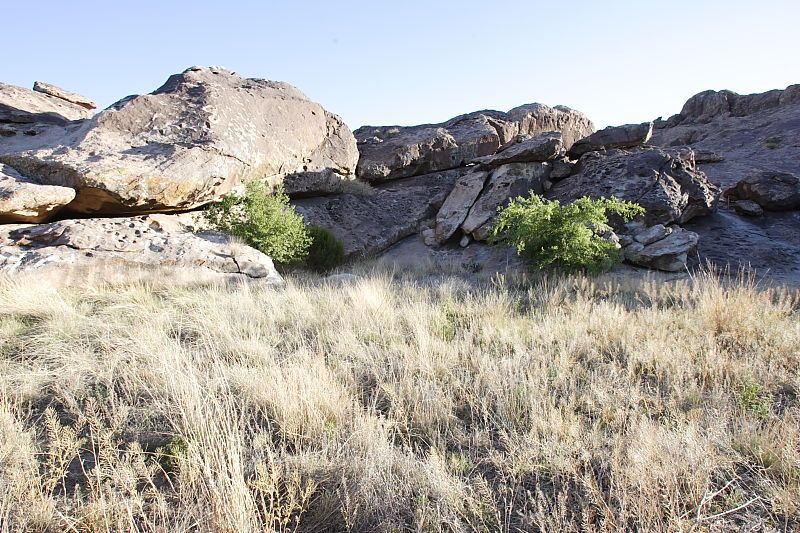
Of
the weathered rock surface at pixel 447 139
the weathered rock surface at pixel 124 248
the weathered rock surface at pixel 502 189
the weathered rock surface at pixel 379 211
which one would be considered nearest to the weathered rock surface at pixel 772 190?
the weathered rock surface at pixel 502 189

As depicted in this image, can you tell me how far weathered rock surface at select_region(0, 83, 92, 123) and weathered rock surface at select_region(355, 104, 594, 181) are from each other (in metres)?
8.58

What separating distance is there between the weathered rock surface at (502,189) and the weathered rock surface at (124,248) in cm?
581

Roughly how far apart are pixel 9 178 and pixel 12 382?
6.26 meters

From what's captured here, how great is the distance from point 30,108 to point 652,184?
15.9m

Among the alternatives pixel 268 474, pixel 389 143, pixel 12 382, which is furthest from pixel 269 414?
pixel 389 143

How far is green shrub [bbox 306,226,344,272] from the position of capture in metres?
11.5

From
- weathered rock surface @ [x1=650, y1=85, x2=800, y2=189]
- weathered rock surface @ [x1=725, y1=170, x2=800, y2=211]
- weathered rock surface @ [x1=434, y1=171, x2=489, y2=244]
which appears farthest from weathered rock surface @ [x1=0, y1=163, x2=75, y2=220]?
weathered rock surface @ [x1=650, y1=85, x2=800, y2=189]

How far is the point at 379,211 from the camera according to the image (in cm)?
1423

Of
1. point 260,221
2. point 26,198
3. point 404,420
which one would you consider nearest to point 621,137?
point 260,221

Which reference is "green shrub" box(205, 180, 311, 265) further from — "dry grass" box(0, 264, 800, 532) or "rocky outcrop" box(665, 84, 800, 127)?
"rocky outcrop" box(665, 84, 800, 127)

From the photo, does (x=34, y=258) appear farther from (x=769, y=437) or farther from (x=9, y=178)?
(x=769, y=437)

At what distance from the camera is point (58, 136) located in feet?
31.6

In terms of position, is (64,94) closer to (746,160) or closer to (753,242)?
(753,242)

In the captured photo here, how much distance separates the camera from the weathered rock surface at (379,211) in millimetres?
13031
